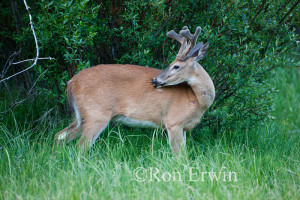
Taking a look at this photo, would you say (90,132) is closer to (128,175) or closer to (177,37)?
(128,175)

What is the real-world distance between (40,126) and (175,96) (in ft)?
5.97

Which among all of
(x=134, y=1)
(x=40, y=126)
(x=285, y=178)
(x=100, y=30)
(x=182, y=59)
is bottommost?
(x=285, y=178)

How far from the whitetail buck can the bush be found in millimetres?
361

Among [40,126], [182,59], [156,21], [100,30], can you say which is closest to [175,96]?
[182,59]

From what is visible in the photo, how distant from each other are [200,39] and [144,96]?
1.20 metres

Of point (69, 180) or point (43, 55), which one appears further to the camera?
point (43, 55)

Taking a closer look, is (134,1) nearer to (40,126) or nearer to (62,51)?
(62,51)

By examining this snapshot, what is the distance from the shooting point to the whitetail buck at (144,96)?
4.44m

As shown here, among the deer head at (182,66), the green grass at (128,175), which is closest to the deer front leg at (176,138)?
the green grass at (128,175)

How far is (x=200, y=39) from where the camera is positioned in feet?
17.2

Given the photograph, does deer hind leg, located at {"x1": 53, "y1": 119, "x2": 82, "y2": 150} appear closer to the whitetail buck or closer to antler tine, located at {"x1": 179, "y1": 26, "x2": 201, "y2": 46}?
the whitetail buck

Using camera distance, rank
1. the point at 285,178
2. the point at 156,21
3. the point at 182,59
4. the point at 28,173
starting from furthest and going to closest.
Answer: the point at 156,21 → the point at 182,59 → the point at 285,178 → the point at 28,173

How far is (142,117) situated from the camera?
471 centimetres

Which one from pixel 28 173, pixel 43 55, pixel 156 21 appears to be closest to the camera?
pixel 28 173
